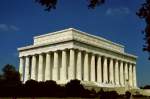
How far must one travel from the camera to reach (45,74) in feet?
307

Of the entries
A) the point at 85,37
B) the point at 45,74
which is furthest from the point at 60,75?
the point at 85,37

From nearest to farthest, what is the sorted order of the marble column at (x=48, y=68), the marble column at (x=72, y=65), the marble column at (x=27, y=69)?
the marble column at (x=72, y=65) < the marble column at (x=48, y=68) < the marble column at (x=27, y=69)

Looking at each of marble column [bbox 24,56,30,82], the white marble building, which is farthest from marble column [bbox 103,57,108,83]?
marble column [bbox 24,56,30,82]

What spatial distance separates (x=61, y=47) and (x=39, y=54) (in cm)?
822

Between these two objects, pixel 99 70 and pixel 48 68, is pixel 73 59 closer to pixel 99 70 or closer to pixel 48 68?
pixel 48 68

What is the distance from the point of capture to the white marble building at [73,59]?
3438 inches

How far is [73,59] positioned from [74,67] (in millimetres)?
1955

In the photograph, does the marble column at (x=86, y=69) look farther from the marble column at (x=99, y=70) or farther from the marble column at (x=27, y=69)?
the marble column at (x=27, y=69)

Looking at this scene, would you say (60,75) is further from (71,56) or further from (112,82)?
(112,82)

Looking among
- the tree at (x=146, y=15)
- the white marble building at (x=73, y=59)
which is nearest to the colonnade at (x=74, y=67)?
the white marble building at (x=73, y=59)

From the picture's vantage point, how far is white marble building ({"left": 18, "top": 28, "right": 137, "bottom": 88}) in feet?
286

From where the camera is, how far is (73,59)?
85.9 metres

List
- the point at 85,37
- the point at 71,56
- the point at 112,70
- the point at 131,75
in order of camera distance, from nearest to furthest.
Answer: the point at 71,56 < the point at 85,37 < the point at 112,70 < the point at 131,75

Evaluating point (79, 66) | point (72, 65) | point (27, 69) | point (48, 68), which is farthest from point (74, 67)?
point (27, 69)
